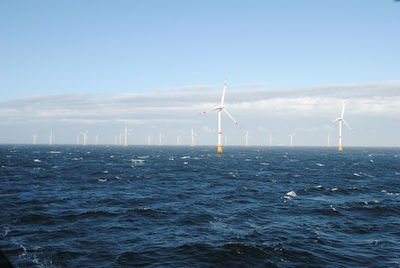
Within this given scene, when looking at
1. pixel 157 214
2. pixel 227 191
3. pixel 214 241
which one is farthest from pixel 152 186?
pixel 214 241

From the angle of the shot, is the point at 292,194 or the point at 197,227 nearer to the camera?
the point at 197,227

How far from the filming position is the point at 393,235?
2609cm

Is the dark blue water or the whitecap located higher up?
the dark blue water

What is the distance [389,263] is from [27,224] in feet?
98.5

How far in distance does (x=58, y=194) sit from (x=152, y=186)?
15347 millimetres

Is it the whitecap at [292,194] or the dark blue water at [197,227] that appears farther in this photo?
the whitecap at [292,194]

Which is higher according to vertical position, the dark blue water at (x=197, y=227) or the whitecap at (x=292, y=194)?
the dark blue water at (x=197, y=227)

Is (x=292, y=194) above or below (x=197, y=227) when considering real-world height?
below

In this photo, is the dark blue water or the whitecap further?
the whitecap

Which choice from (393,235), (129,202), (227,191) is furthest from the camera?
(227,191)

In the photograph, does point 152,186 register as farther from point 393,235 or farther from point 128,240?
point 393,235

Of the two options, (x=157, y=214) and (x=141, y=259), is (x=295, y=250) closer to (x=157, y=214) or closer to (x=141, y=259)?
(x=141, y=259)

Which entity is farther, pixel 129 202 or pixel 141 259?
pixel 129 202

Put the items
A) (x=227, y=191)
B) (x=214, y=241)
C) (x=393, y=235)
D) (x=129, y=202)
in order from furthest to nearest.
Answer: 1. (x=227, y=191)
2. (x=129, y=202)
3. (x=393, y=235)
4. (x=214, y=241)
